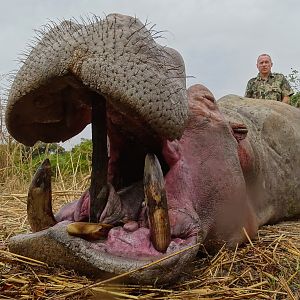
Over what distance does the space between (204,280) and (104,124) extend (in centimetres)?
64

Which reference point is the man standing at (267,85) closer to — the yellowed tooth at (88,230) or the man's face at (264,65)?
the man's face at (264,65)

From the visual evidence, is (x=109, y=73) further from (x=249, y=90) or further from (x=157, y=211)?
(x=249, y=90)

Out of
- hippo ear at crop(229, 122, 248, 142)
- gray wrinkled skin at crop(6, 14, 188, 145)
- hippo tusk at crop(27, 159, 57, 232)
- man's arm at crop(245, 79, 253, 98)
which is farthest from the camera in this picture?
man's arm at crop(245, 79, 253, 98)

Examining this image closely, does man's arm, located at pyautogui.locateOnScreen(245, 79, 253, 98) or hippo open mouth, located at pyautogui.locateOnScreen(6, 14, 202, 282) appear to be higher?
man's arm, located at pyautogui.locateOnScreen(245, 79, 253, 98)

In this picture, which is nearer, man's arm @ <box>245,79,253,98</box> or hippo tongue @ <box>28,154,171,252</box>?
hippo tongue @ <box>28,154,171,252</box>

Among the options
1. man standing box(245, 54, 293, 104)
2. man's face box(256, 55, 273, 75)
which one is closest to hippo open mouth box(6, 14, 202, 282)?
man standing box(245, 54, 293, 104)

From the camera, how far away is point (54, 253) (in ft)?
6.31

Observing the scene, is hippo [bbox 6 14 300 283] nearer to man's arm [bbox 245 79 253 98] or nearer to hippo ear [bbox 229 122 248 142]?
hippo ear [bbox 229 122 248 142]

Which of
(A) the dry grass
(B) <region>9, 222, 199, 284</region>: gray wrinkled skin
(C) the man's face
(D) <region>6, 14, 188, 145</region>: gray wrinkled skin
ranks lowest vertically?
(A) the dry grass

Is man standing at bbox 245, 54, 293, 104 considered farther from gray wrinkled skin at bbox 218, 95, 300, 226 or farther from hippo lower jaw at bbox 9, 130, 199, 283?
hippo lower jaw at bbox 9, 130, 199, 283

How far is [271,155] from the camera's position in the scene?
3.43m

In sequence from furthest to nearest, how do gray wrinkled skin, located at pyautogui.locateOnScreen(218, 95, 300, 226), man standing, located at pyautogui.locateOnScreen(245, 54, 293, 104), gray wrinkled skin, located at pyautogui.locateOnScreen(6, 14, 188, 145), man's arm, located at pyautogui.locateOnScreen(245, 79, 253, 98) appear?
man's arm, located at pyautogui.locateOnScreen(245, 79, 253, 98), man standing, located at pyautogui.locateOnScreen(245, 54, 293, 104), gray wrinkled skin, located at pyautogui.locateOnScreen(218, 95, 300, 226), gray wrinkled skin, located at pyautogui.locateOnScreen(6, 14, 188, 145)

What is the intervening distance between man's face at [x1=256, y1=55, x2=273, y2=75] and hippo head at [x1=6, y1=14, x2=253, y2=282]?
275 inches

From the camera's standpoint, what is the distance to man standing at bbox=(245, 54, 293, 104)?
817cm
